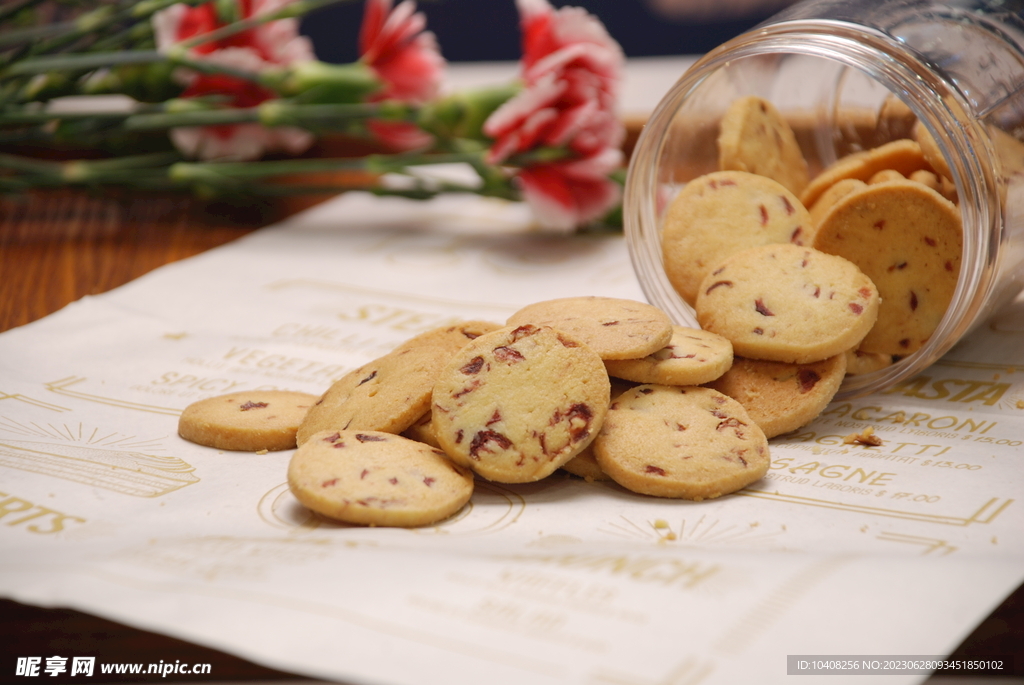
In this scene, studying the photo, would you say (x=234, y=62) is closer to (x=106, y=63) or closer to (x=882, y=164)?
(x=106, y=63)

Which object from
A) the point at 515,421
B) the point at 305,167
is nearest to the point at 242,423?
the point at 515,421

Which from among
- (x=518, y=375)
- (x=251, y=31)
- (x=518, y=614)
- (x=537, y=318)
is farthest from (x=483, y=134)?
(x=518, y=614)

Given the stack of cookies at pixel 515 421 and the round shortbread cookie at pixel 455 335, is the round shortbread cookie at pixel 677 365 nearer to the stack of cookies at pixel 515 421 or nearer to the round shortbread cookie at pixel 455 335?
the stack of cookies at pixel 515 421

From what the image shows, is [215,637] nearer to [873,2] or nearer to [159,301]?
[159,301]

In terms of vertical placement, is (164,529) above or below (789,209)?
below

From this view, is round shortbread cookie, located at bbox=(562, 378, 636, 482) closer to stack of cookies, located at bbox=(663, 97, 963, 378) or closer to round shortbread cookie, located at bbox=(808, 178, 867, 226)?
stack of cookies, located at bbox=(663, 97, 963, 378)

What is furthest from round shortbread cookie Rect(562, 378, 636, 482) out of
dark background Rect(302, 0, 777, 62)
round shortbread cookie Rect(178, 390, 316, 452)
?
dark background Rect(302, 0, 777, 62)
